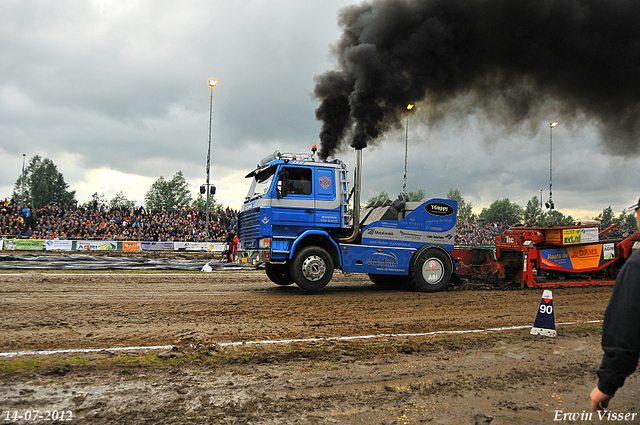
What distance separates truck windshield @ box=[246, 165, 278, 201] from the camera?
956 cm

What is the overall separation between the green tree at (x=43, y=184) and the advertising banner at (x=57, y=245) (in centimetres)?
6096

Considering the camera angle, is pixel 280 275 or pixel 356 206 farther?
pixel 280 275

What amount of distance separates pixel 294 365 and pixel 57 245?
26826mm

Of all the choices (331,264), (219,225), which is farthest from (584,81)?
(219,225)

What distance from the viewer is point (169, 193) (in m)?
73.6

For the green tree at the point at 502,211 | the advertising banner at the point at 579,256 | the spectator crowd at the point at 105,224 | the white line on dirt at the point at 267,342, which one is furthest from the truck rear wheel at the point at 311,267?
the green tree at the point at 502,211

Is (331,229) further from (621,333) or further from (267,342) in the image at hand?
(621,333)

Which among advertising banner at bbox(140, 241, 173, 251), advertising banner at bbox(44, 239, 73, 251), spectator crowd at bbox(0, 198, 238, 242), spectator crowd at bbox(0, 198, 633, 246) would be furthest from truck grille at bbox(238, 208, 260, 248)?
advertising banner at bbox(44, 239, 73, 251)

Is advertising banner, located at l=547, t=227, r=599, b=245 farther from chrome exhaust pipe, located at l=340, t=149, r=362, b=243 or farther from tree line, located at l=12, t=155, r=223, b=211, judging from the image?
tree line, located at l=12, t=155, r=223, b=211

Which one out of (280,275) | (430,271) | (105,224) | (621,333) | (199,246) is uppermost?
(105,224)

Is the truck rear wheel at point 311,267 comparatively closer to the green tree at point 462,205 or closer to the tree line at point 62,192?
the tree line at point 62,192

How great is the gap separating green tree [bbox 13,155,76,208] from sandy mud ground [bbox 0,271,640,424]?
83.4 metres

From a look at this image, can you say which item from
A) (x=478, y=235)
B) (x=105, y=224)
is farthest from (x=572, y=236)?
(x=105, y=224)

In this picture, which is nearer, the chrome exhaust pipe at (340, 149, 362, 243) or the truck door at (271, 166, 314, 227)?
the truck door at (271, 166, 314, 227)
